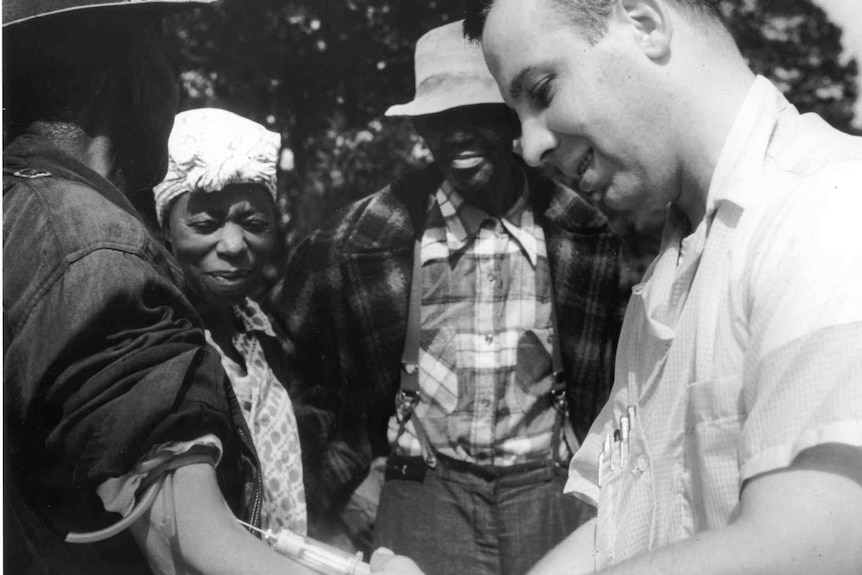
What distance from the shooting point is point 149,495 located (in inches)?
97.1

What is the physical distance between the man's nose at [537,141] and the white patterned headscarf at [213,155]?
866 millimetres

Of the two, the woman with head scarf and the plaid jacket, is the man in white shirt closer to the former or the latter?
the plaid jacket

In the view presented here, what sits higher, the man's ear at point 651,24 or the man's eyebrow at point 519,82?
the man's ear at point 651,24

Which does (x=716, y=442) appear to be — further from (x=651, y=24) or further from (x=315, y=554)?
(x=315, y=554)

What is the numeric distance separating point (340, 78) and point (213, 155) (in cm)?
40

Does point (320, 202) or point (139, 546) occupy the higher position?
point (320, 202)

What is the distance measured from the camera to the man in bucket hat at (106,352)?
246 centimetres

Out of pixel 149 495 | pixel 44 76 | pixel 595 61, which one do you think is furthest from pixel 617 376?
pixel 44 76

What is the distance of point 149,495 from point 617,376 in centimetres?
123

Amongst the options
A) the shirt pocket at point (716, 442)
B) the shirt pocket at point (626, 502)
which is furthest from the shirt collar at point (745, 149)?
the shirt pocket at point (626, 502)

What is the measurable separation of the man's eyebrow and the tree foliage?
65 centimetres

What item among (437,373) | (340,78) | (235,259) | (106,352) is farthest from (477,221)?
(106,352)

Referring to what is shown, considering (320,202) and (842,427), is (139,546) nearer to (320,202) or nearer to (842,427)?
(320,202)

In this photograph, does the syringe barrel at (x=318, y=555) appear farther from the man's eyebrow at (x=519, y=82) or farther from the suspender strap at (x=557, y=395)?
the man's eyebrow at (x=519, y=82)
